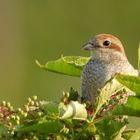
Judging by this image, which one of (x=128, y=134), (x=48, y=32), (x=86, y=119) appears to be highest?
(x=86, y=119)

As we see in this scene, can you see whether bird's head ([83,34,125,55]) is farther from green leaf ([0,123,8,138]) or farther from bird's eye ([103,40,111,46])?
green leaf ([0,123,8,138])

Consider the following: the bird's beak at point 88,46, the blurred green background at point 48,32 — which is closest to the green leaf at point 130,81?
the bird's beak at point 88,46

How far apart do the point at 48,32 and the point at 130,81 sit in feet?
29.3

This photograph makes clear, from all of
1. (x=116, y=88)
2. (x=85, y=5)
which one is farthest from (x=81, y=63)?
(x=85, y=5)

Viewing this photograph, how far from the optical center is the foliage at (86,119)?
3.80 m

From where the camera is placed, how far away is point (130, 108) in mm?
3797

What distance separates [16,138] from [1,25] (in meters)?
8.27

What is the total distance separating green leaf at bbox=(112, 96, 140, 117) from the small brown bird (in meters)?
1.12

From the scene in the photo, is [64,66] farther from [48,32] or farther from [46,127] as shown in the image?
[48,32]

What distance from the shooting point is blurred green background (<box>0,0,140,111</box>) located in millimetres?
11219

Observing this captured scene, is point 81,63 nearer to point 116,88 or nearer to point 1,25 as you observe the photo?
point 116,88

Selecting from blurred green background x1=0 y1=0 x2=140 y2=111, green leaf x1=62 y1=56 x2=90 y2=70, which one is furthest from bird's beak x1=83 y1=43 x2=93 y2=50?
blurred green background x1=0 y1=0 x2=140 y2=111

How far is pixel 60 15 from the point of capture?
12469 millimetres

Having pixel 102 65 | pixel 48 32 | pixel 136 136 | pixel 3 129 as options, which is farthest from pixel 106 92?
pixel 48 32
